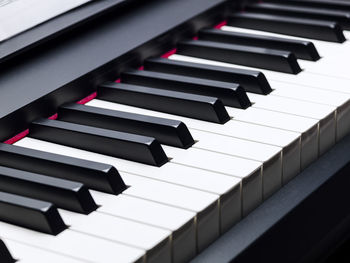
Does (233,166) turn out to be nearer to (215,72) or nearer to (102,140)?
(102,140)

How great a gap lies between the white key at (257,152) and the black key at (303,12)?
765 mm

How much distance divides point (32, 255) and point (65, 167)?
10.0 inches

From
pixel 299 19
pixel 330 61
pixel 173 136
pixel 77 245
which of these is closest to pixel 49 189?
pixel 77 245

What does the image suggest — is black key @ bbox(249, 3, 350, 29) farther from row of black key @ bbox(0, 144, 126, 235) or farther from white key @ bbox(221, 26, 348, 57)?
row of black key @ bbox(0, 144, 126, 235)

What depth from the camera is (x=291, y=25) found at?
7.22 feet

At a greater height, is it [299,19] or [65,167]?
[65,167]

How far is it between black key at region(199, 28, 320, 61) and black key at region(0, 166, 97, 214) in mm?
813

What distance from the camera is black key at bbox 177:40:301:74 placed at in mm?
1940

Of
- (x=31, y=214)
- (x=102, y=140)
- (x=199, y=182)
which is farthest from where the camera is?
(x=102, y=140)

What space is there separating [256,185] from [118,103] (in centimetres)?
44

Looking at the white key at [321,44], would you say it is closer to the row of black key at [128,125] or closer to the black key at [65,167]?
the row of black key at [128,125]

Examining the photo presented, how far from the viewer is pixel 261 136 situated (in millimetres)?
1604

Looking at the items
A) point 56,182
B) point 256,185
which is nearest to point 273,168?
point 256,185

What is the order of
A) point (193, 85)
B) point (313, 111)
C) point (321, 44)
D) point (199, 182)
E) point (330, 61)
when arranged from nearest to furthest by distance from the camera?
point (199, 182)
point (313, 111)
point (193, 85)
point (330, 61)
point (321, 44)
